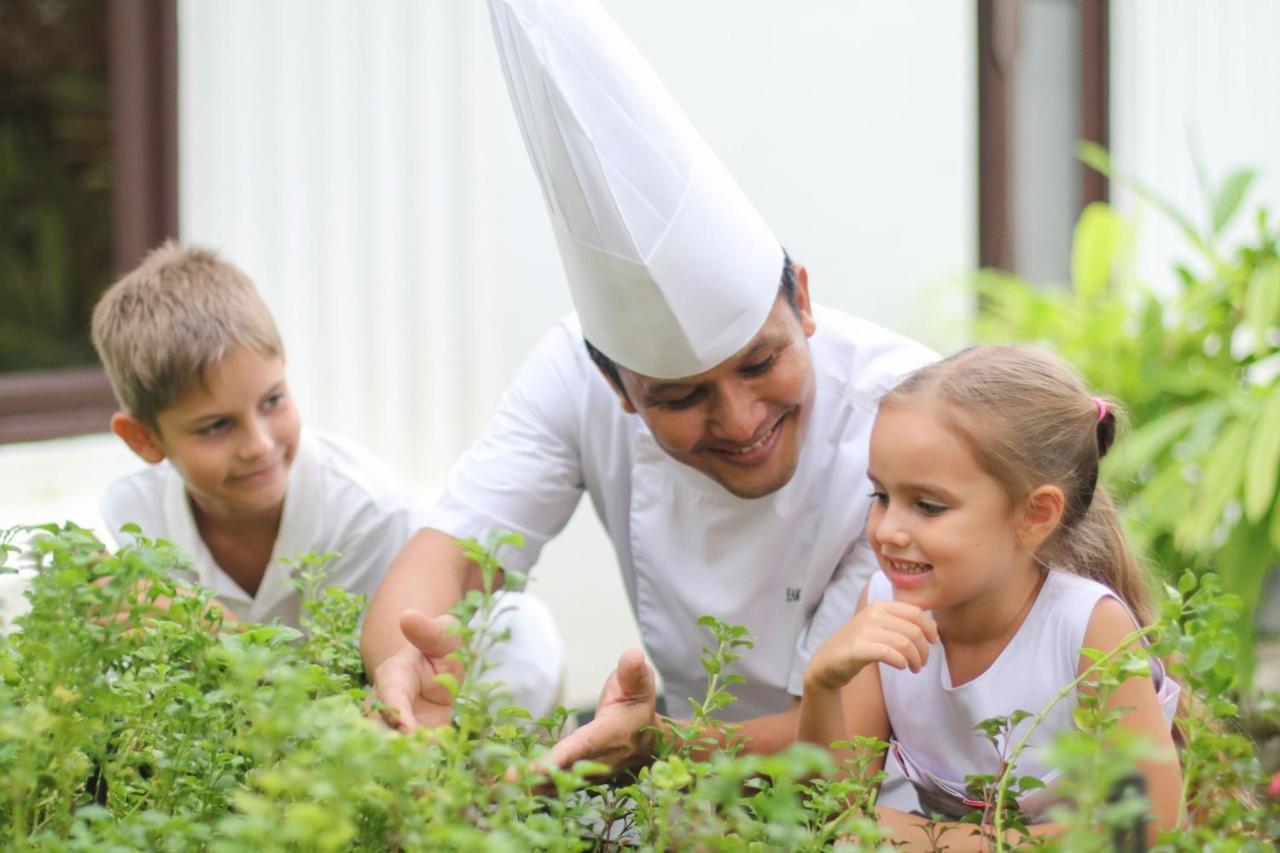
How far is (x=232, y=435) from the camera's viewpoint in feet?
7.90

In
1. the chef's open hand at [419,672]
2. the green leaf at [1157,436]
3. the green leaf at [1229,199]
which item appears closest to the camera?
the chef's open hand at [419,672]

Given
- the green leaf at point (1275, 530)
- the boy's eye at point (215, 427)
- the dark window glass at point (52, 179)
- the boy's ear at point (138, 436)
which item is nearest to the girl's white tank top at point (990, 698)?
the boy's eye at point (215, 427)

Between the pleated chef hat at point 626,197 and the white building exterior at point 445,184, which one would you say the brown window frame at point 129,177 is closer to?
the white building exterior at point 445,184

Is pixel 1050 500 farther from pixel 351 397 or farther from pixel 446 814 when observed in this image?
pixel 351 397

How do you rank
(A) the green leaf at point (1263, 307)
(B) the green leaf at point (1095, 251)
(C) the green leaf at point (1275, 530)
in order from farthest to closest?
(B) the green leaf at point (1095, 251) → (A) the green leaf at point (1263, 307) → (C) the green leaf at point (1275, 530)

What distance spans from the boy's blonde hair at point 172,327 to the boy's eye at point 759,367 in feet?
2.88

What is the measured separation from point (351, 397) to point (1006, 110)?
9.37ft

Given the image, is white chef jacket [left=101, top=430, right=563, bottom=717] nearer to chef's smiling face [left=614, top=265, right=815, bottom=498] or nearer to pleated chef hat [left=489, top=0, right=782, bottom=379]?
chef's smiling face [left=614, top=265, right=815, bottom=498]

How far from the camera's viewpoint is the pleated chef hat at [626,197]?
5.98ft

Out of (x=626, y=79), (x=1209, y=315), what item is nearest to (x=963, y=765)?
(x=626, y=79)

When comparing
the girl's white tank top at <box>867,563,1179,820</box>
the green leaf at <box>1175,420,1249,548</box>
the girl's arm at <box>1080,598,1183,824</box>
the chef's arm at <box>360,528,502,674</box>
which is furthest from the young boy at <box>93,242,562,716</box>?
the green leaf at <box>1175,420,1249,548</box>

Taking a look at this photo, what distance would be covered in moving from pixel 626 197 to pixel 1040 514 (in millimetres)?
608

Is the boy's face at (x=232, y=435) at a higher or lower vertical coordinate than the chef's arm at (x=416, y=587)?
higher

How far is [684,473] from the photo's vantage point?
2307 mm
